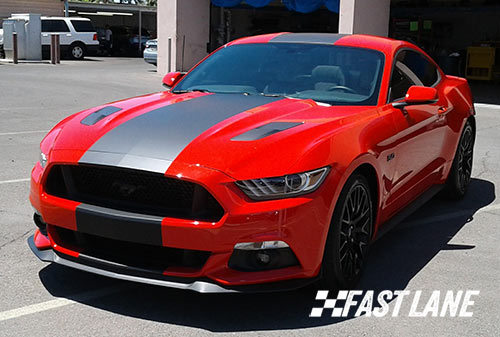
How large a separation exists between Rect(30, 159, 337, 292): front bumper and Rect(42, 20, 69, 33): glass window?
2969cm

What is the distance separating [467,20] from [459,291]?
28.2 metres

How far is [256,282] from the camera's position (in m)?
3.46

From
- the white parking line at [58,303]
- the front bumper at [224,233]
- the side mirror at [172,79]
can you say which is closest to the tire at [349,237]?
the front bumper at [224,233]

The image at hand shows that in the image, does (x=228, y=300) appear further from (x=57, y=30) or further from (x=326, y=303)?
(x=57, y=30)

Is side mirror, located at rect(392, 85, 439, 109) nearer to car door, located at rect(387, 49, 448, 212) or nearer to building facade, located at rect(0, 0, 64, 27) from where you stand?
car door, located at rect(387, 49, 448, 212)

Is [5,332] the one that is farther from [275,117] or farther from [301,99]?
[301,99]

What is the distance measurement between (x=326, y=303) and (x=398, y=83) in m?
1.97

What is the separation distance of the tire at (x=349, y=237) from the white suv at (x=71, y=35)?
29.3m

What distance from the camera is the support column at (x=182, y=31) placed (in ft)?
71.1

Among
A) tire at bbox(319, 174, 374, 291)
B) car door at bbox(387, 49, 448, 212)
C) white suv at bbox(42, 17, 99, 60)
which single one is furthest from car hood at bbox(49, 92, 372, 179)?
white suv at bbox(42, 17, 99, 60)

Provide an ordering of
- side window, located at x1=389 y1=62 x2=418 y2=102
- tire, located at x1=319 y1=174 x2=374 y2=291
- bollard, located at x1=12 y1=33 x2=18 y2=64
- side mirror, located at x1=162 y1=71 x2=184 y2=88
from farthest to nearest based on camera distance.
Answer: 1. bollard, located at x1=12 y1=33 x2=18 y2=64
2. side mirror, located at x1=162 y1=71 x2=184 y2=88
3. side window, located at x1=389 y1=62 x2=418 y2=102
4. tire, located at x1=319 y1=174 x2=374 y2=291

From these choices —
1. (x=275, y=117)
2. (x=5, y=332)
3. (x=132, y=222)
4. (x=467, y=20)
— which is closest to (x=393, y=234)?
(x=275, y=117)

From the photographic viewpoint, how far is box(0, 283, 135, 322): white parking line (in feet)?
11.9

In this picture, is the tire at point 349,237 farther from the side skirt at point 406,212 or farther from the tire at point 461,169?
the tire at point 461,169
